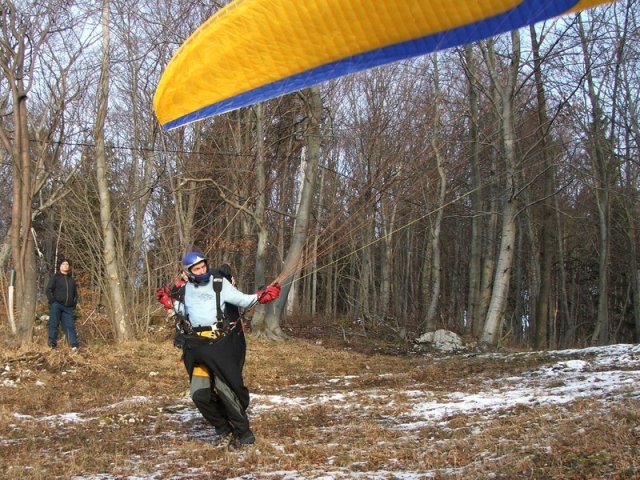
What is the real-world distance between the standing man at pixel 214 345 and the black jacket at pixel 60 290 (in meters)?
6.58

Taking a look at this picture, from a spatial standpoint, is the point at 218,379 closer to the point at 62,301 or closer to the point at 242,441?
the point at 242,441

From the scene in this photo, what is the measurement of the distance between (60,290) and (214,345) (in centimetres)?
699

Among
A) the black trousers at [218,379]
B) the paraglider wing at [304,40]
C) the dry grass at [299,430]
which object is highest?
the paraglider wing at [304,40]

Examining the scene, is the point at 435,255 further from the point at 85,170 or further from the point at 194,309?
the point at 194,309

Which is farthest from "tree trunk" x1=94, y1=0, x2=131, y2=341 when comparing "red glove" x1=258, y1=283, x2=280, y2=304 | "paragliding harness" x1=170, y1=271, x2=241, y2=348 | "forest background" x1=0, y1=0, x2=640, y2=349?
"red glove" x1=258, y1=283, x2=280, y2=304

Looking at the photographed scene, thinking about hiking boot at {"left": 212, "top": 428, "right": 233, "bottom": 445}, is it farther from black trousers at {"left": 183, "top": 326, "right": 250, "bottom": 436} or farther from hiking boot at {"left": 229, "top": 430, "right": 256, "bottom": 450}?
hiking boot at {"left": 229, "top": 430, "right": 256, "bottom": 450}

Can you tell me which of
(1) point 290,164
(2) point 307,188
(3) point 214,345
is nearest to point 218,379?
(3) point 214,345

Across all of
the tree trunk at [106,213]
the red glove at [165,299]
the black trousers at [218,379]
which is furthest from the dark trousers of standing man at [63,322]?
the black trousers at [218,379]

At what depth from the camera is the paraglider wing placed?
3.88 m

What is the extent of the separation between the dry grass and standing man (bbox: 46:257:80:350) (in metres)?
1.32

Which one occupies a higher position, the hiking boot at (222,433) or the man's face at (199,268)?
the man's face at (199,268)

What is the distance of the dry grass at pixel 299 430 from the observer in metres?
4.24

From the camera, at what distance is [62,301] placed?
37.0 feet

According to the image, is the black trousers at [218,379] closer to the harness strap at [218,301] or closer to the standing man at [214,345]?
the standing man at [214,345]
